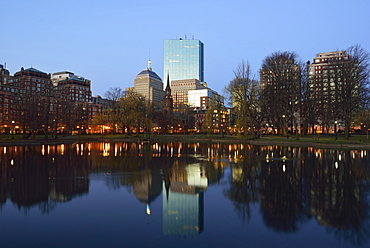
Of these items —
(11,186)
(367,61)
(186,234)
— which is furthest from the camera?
(367,61)

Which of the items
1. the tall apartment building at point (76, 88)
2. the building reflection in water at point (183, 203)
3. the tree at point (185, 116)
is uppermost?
the tall apartment building at point (76, 88)

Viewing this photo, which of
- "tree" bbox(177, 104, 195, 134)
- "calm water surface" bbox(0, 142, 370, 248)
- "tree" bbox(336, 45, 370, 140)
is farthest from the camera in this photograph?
"tree" bbox(177, 104, 195, 134)

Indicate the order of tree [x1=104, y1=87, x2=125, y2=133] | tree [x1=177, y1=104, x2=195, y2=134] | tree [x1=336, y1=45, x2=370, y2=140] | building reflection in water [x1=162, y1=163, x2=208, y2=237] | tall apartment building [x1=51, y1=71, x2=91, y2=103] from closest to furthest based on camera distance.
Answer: building reflection in water [x1=162, y1=163, x2=208, y2=237] < tree [x1=336, y1=45, x2=370, y2=140] < tree [x1=104, y1=87, x2=125, y2=133] < tree [x1=177, y1=104, x2=195, y2=134] < tall apartment building [x1=51, y1=71, x2=91, y2=103]

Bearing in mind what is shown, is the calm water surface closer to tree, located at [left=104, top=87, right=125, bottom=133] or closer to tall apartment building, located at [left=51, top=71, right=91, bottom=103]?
tree, located at [left=104, top=87, right=125, bottom=133]

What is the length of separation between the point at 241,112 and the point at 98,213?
5396 centimetres

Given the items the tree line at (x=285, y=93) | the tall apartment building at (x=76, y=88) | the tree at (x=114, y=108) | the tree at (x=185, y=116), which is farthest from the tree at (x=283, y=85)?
the tall apartment building at (x=76, y=88)

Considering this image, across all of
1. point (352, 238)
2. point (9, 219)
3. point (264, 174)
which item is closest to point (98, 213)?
point (9, 219)

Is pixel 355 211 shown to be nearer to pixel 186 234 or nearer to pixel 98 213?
pixel 186 234

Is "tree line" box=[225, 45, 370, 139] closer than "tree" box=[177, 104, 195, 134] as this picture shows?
Yes

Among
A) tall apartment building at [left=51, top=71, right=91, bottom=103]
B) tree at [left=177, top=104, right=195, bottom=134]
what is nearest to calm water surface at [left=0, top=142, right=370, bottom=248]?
tree at [left=177, top=104, right=195, bottom=134]

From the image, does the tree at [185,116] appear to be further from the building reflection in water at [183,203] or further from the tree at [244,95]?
the building reflection in water at [183,203]

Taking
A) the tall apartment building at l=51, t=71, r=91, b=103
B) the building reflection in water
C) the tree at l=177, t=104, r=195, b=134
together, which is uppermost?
the tall apartment building at l=51, t=71, r=91, b=103

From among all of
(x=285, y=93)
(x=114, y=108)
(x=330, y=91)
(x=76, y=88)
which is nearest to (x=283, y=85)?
(x=285, y=93)

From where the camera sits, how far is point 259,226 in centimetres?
826
